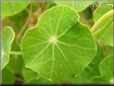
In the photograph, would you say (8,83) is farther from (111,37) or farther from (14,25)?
(111,37)

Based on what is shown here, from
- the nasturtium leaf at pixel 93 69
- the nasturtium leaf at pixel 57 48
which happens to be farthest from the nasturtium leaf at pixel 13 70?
the nasturtium leaf at pixel 57 48

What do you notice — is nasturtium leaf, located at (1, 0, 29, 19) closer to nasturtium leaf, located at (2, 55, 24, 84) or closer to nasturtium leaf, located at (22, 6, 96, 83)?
nasturtium leaf, located at (22, 6, 96, 83)

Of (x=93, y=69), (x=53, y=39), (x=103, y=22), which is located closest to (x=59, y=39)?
(x=53, y=39)

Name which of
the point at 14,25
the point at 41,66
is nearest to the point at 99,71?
the point at 41,66

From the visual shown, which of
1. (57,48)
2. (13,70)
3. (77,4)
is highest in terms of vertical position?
(13,70)

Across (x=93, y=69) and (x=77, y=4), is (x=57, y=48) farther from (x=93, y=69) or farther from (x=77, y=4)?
(x=93, y=69)
